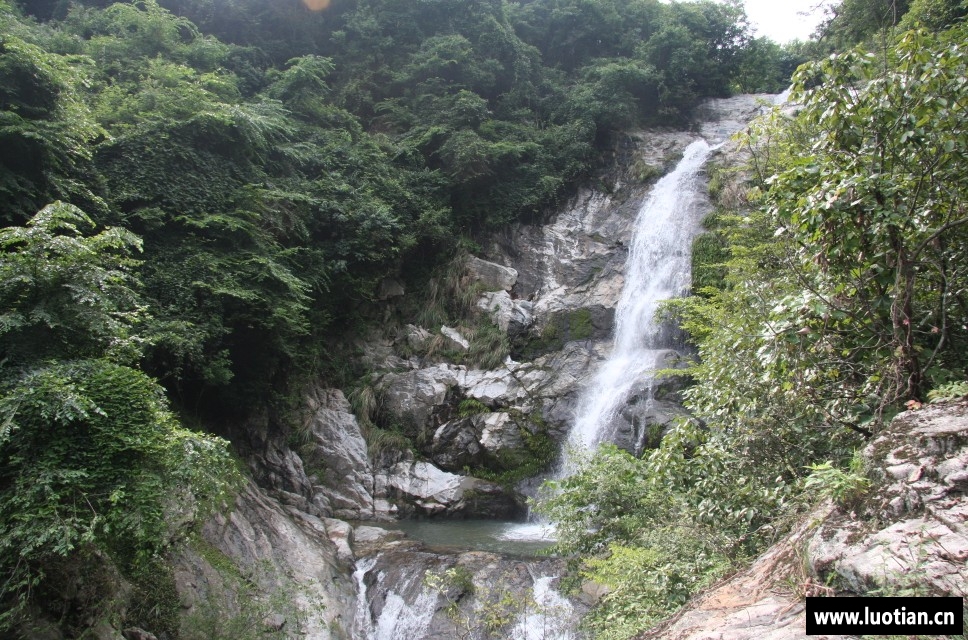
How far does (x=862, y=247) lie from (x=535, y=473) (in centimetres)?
983

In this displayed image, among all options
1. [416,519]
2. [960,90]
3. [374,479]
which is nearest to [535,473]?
[416,519]

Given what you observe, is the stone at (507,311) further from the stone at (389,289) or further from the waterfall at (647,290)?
the waterfall at (647,290)

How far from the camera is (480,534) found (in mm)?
10812

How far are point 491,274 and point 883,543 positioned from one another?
1493 cm

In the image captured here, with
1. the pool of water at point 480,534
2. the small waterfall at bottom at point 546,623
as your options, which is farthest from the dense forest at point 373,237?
the pool of water at point 480,534

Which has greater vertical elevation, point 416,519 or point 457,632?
point 416,519

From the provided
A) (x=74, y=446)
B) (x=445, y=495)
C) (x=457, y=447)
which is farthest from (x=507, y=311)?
(x=74, y=446)

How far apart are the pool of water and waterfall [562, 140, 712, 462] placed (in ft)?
5.45

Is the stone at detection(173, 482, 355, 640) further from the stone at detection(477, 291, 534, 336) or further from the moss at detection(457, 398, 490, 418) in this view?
the stone at detection(477, 291, 534, 336)

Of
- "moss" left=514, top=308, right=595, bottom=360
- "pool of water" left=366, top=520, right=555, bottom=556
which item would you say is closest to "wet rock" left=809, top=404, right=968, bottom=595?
"pool of water" left=366, top=520, right=555, bottom=556

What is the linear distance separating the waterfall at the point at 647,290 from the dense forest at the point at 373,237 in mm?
1056

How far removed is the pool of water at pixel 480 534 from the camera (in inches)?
380

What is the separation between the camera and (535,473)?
12.8 m

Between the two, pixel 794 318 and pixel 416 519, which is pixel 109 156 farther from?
pixel 794 318
